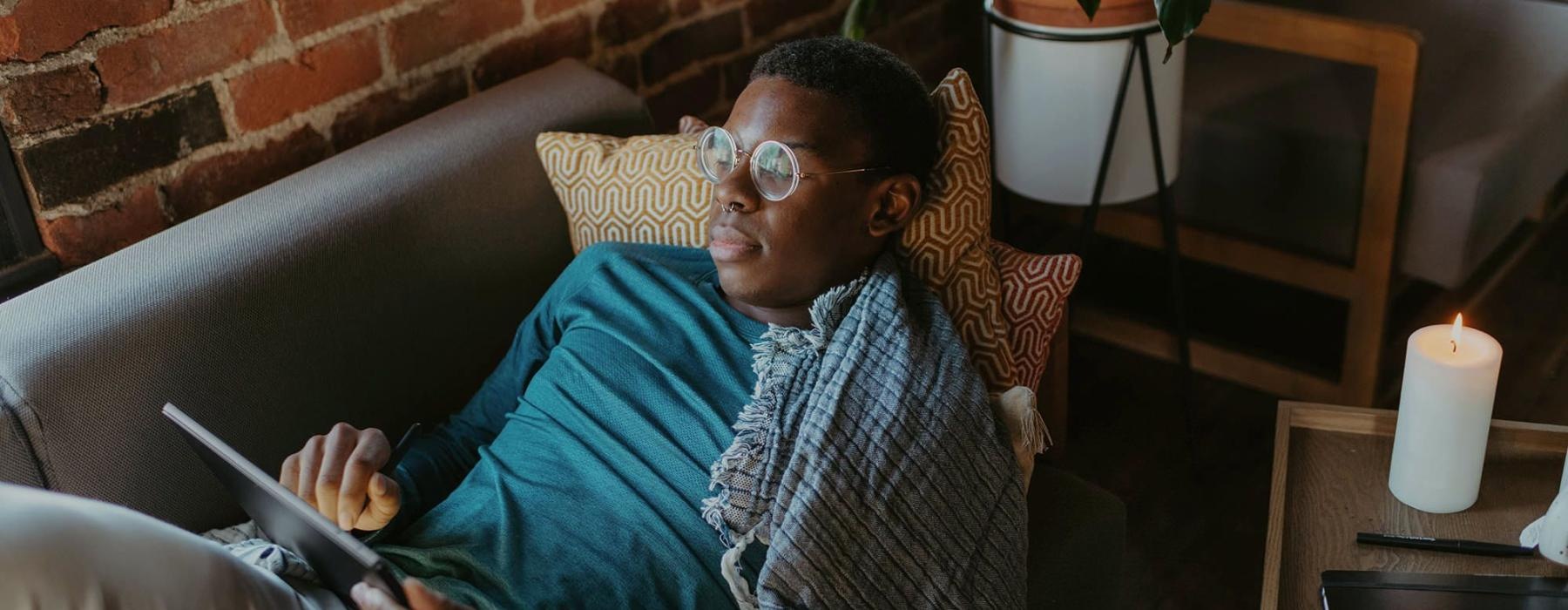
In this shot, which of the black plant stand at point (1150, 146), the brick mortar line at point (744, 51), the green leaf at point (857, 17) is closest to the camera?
the black plant stand at point (1150, 146)

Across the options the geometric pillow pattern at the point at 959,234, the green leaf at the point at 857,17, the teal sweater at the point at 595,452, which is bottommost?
the teal sweater at the point at 595,452

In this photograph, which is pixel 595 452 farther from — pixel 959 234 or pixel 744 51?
pixel 744 51

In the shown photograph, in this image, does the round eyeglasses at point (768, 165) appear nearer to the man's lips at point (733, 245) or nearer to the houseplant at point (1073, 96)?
the man's lips at point (733, 245)

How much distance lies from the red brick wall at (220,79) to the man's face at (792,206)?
59cm

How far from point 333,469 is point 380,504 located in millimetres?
56

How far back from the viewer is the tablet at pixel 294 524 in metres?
1.01

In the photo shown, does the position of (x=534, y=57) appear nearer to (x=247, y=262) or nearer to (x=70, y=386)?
(x=247, y=262)

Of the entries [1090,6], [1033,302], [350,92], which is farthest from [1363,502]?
[350,92]

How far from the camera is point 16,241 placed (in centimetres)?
151

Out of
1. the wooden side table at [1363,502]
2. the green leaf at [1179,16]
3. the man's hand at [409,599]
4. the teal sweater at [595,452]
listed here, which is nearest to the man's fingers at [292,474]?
the teal sweater at [595,452]

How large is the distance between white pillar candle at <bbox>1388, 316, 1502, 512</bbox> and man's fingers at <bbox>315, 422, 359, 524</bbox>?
1.04m

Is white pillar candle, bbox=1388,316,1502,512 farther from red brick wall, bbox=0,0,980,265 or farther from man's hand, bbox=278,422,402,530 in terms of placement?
red brick wall, bbox=0,0,980,265

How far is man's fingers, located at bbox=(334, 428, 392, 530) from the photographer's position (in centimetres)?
128

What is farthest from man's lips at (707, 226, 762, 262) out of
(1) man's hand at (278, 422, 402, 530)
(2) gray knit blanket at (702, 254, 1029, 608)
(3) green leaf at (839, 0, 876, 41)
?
(3) green leaf at (839, 0, 876, 41)
